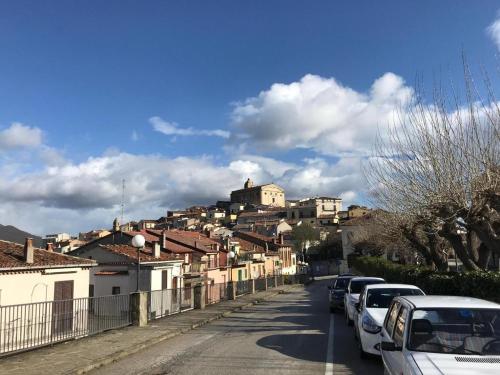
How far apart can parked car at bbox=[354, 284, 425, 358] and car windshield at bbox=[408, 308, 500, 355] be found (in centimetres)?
380

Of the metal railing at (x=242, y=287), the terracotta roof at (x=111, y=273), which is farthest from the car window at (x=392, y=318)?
the metal railing at (x=242, y=287)

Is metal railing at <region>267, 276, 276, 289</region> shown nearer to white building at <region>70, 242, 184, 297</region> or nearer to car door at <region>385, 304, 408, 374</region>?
white building at <region>70, 242, 184, 297</region>

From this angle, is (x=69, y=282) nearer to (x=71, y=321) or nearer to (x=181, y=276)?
(x=71, y=321)

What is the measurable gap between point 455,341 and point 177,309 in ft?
61.6

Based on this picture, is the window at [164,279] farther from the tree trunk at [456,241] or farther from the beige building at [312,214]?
the beige building at [312,214]

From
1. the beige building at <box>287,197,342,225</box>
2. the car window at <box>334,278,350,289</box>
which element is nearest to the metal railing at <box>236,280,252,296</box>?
the car window at <box>334,278,350,289</box>

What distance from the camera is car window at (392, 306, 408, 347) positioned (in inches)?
249

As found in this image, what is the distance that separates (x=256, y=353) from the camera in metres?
A: 11.4

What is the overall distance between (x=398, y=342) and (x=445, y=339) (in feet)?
1.96

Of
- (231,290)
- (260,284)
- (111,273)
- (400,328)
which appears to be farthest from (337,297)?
(260,284)

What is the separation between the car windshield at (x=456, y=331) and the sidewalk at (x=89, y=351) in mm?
6655

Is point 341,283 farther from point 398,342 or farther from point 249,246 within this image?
point 249,246

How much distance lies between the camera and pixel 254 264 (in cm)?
6606

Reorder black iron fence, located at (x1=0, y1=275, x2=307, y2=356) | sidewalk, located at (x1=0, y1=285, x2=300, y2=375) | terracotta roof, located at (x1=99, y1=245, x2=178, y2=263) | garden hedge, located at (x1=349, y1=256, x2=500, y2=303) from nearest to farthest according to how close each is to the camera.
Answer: sidewalk, located at (x1=0, y1=285, x2=300, y2=375) → black iron fence, located at (x1=0, y1=275, x2=307, y2=356) → garden hedge, located at (x1=349, y1=256, x2=500, y2=303) → terracotta roof, located at (x1=99, y1=245, x2=178, y2=263)
